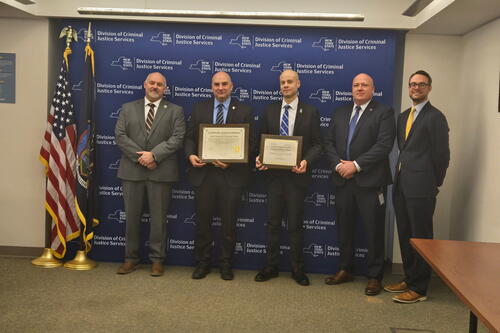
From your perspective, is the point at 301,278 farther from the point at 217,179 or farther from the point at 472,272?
the point at 472,272

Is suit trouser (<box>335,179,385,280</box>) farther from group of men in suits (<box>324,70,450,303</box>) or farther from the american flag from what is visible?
the american flag

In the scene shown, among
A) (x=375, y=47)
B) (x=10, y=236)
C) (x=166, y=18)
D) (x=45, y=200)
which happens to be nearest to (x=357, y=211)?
(x=375, y=47)

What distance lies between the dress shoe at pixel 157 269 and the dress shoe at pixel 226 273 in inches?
21.5

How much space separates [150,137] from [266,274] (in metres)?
1.59

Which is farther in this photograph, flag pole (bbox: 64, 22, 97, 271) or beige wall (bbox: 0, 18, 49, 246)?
beige wall (bbox: 0, 18, 49, 246)

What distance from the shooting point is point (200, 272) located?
177 inches

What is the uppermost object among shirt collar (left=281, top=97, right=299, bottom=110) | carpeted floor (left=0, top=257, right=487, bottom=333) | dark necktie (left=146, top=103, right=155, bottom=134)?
shirt collar (left=281, top=97, right=299, bottom=110)

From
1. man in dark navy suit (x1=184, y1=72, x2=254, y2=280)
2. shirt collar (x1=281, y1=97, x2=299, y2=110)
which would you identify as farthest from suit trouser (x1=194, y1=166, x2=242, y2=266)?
shirt collar (x1=281, y1=97, x2=299, y2=110)

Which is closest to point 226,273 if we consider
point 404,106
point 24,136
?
point 404,106

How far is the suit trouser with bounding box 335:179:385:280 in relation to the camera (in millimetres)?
4238

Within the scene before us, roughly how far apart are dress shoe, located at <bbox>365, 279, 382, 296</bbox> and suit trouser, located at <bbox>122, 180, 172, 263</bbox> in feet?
5.99

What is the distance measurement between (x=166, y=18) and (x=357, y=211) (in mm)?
2471

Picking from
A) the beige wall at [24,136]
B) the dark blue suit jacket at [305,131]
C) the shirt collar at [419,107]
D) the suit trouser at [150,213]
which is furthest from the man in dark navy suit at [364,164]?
the beige wall at [24,136]

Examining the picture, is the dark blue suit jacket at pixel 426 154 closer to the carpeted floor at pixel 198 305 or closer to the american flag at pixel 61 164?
the carpeted floor at pixel 198 305
